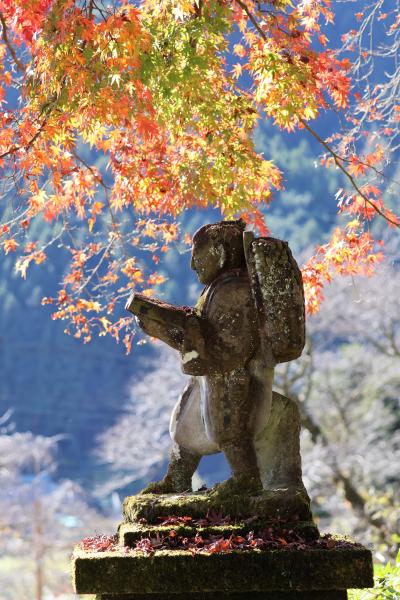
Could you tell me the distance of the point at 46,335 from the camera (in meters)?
28.1

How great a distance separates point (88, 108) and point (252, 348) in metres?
1.70

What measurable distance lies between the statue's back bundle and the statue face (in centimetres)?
23

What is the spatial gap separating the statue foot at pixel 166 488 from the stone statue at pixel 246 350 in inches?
8.8

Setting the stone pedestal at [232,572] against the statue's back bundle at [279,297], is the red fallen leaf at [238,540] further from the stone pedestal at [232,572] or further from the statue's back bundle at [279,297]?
the statue's back bundle at [279,297]

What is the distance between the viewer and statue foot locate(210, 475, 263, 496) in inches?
136

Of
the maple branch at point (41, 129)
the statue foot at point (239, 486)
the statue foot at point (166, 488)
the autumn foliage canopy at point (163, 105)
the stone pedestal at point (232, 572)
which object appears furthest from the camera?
the maple branch at point (41, 129)

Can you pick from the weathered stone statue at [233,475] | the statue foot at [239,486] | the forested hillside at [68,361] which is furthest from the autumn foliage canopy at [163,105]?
the forested hillside at [68,361]

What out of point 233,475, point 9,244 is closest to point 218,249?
point 233,475

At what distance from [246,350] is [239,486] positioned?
22.6 inches

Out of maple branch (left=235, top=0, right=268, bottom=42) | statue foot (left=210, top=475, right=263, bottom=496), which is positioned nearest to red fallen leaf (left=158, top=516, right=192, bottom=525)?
statue foot (left=210, top=475, right=263, bottom=496)

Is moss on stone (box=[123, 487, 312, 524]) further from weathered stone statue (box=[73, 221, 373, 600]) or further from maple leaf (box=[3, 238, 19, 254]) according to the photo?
maple leaf (box=[3, 238, 19, 254])

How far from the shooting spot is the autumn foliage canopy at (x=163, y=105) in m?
4.26

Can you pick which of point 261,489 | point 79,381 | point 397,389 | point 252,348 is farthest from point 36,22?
point 79,381

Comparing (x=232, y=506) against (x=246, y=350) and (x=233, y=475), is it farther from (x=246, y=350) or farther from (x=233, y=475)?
(x=246, y=350)
